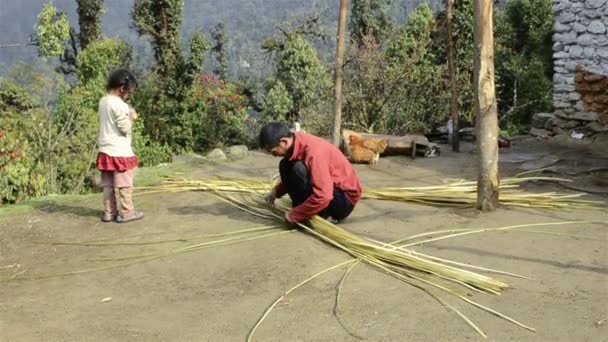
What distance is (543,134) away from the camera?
858 centimetres

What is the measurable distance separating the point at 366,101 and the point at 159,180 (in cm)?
475

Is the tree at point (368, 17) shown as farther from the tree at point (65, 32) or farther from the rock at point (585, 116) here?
the rock at point (585, 116)

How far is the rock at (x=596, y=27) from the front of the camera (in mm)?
8047

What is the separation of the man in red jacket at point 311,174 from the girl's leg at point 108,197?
4.33ft

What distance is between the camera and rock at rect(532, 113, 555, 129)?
877 centimetres

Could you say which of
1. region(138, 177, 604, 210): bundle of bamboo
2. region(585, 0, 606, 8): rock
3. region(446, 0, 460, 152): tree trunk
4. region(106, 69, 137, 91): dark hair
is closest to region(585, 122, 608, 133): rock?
region(585, 0, 606, 8): rock

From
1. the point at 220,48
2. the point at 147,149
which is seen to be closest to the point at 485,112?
the point at 147,149

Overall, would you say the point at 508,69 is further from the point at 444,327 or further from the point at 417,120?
the point at 444,327

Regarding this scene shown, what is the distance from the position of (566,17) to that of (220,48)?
33.0 ft

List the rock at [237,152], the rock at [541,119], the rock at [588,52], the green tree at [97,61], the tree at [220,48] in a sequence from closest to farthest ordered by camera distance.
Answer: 1. the rock at [237,152]
2. the rock at [588,52]
3. the rock at [541,119]
4. the green tree at [97,61]
5. the tree at [220,48]

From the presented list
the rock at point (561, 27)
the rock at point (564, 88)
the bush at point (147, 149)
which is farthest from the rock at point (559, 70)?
the bush at point (147, 149)

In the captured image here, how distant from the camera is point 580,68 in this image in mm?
8406

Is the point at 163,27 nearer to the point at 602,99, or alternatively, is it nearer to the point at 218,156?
the point at 218,156

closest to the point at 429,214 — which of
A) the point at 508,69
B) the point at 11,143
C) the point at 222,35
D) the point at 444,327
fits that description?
the point at 444,327
